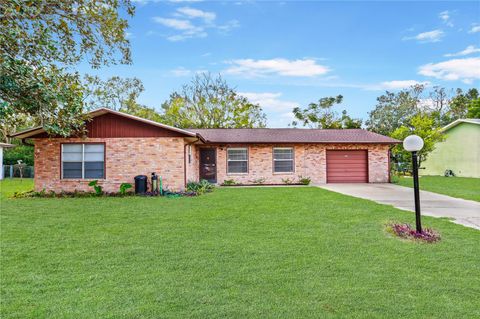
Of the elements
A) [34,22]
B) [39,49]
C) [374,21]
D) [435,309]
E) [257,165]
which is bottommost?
[435,309]

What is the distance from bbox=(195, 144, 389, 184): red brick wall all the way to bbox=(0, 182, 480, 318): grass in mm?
9943

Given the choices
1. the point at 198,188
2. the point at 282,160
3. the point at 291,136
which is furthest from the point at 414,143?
the point at 291,136

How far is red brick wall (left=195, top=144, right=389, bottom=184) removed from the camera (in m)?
17.8

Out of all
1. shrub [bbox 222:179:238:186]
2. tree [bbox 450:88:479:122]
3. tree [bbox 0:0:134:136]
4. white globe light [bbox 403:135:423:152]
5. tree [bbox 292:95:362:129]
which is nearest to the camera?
white globe light [bbox 403:135:423:152]

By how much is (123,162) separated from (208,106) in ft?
66.9

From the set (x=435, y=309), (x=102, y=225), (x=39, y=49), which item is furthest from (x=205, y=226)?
(x=39, y=49)

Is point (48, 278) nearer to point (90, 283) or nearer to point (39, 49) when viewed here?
point (90, 283)

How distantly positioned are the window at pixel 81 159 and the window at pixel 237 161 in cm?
654

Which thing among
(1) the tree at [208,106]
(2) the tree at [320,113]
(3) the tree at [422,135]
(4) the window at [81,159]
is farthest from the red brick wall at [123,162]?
(2) the tree at [320,113]

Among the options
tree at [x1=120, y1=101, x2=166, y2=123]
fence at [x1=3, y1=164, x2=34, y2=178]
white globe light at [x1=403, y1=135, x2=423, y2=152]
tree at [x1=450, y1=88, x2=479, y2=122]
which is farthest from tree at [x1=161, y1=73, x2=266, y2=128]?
white globe light at [x1=403, y1=135, x2=423, y2=152]

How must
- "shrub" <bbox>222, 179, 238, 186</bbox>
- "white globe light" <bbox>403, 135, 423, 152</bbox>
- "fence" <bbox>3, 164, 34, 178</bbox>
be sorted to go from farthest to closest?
"fence" <bbox>3, 164, 34, 178</bbox> → "shrub" <bbox>222, 179, 238, 186</bbox> → "white globe light" <bbox>403, 135, 423, 152</bbox>

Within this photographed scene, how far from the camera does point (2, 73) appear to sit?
269 inches

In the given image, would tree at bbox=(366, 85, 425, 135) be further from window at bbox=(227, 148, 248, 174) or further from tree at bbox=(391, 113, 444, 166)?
window at bbox=(227, 148, 248, 174)

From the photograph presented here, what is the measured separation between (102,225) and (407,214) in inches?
267
